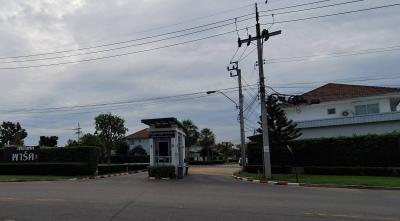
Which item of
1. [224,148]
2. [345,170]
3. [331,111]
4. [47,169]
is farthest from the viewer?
[224,148]

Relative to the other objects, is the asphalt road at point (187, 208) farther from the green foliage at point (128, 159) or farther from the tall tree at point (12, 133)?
A: the tall tree at point (12, 133)

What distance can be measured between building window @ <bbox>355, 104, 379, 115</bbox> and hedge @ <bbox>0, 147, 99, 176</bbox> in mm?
26193

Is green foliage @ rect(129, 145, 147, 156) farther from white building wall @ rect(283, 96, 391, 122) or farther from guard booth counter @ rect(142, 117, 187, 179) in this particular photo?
guard booth counter @ rect(142, 117, 187, 179)

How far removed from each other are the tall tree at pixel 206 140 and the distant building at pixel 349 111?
61081 millimetres

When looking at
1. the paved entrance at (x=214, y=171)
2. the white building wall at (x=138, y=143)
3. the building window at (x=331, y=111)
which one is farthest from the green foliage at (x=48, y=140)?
the building window at (x=331, y=111)

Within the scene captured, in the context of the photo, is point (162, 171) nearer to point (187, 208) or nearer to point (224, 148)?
point (187, 208)

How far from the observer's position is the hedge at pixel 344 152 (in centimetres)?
3847

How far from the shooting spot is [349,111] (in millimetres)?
52781

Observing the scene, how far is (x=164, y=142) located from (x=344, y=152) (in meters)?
14.1

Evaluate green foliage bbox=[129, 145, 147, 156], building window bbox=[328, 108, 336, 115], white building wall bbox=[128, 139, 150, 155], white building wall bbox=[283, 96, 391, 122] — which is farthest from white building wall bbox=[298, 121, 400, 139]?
white building wall bbox=[128, 139, 150, 155]

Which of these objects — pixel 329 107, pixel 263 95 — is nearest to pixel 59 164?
pixel 263 95

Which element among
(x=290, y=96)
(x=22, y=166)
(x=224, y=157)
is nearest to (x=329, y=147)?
(x=290, y=96)

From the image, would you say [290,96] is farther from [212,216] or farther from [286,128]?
[212,216]

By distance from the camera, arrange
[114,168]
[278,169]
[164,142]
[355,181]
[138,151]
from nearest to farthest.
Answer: [355,181] → [164,142] → [278,169] → [114,168] → [138,151]
